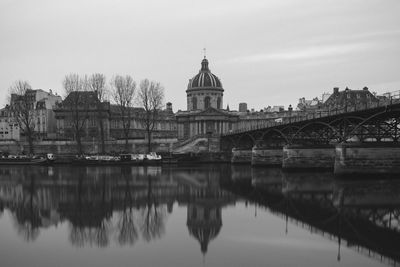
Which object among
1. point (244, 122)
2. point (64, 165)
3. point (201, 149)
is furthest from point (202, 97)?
point (64, 165)

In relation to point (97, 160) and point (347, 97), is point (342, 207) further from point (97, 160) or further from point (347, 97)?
point (347, 97)

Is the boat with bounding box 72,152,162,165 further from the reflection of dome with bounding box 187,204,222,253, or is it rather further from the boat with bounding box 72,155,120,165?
the reflection of dome with bounding box 187,204,222,253

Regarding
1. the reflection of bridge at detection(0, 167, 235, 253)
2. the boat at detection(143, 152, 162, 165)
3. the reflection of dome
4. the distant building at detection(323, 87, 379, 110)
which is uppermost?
the distant building at detection(323, 87, 379, 110)

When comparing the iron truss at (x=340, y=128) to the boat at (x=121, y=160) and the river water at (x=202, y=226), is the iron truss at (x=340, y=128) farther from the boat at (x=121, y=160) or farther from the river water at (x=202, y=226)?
the boat at (x=121, y=160)

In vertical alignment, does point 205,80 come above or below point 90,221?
above

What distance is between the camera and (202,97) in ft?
449

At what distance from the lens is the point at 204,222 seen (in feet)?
76.1

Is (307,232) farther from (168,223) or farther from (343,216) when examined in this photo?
(168,223)

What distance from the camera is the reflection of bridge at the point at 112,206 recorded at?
20656mm

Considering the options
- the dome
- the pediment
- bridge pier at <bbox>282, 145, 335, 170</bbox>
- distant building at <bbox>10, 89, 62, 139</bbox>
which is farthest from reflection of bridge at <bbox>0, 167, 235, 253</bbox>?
the dome

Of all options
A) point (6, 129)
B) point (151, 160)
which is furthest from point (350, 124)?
point (6, 129)

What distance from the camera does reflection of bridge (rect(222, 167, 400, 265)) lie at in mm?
18516

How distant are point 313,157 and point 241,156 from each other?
96.0 ft

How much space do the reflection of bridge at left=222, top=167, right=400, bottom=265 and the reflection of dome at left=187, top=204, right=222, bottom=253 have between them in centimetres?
370
